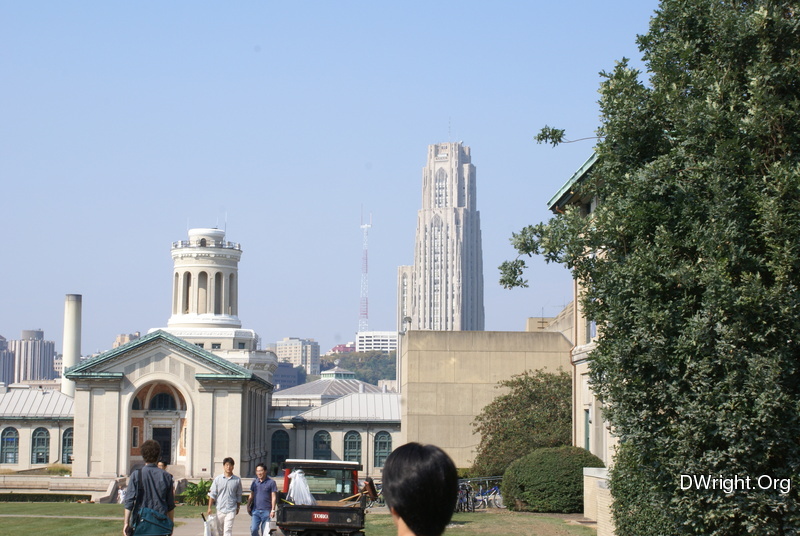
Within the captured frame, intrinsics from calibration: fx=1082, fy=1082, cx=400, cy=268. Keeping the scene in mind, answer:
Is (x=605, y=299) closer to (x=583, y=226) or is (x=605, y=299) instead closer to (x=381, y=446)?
(x=583, y=226)

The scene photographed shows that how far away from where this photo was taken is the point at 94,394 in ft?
217

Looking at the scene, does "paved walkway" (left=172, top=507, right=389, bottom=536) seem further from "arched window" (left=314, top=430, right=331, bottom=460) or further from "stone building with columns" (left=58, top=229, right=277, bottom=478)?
"arched window" (left=314, top=430, right=331, bottom=460)

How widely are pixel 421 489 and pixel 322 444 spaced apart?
253ft

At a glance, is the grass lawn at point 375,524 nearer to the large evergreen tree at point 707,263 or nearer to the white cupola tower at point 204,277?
the large evergreen tree at point 707,263

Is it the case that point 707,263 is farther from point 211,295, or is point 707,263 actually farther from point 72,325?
point 72,325

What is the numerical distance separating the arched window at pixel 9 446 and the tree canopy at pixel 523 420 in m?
42.0

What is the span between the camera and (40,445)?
7850cm

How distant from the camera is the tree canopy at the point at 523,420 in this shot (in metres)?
45.8

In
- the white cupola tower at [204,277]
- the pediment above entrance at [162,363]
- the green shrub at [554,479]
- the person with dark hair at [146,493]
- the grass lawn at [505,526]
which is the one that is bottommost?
the grass lawn at [505,526]

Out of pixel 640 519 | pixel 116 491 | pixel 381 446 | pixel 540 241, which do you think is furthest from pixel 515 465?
pixel 381 446

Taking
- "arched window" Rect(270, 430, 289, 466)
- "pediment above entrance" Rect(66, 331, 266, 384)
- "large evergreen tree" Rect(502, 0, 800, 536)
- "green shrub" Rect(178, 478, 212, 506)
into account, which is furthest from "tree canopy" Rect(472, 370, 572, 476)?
"arched window" Rect(270, 430, 289, 466)

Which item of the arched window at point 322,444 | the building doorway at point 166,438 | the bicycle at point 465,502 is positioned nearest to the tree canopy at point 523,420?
the bicycle at point 465,502

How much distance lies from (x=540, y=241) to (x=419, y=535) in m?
10.2

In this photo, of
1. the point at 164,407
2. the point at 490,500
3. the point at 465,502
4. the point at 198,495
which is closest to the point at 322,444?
the point at 164,407
